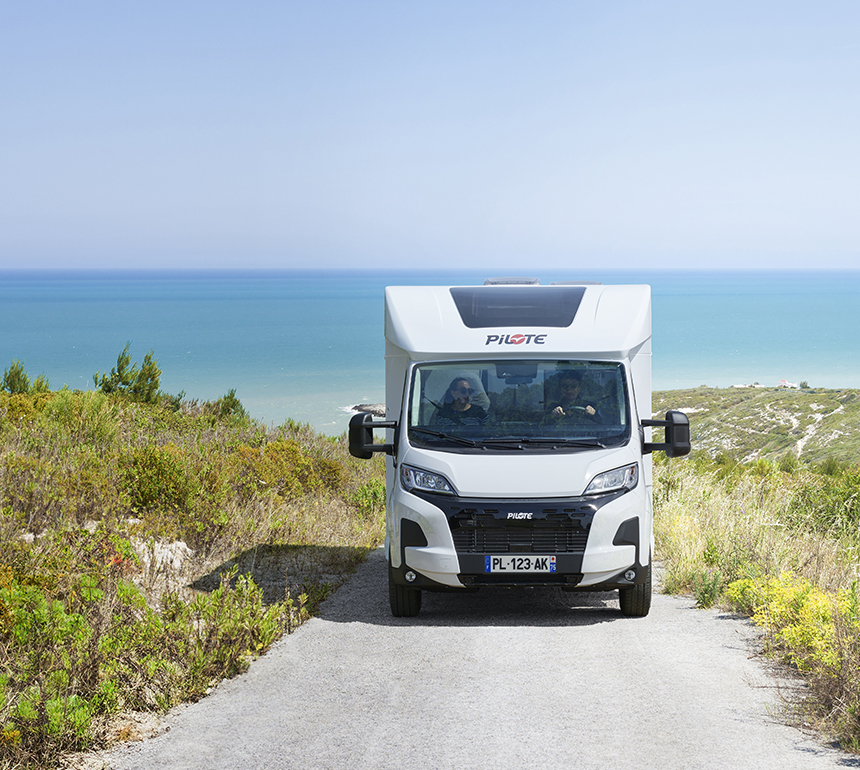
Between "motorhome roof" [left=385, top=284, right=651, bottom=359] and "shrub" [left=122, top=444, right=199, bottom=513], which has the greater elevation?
"motorhome roof" [left=385, top=284, right=651, bottom=359]

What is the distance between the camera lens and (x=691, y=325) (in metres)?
155

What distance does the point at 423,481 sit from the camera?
7.89 metres

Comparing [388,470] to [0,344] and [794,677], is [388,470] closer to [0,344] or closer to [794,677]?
[794,677]

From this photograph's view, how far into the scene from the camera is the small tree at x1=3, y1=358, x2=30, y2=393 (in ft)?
67.8

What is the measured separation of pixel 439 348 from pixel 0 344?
107m

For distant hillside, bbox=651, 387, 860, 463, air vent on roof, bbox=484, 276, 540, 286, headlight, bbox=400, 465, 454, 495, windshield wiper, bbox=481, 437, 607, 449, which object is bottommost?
distant hillside, bbox=651, 387, 860, 463

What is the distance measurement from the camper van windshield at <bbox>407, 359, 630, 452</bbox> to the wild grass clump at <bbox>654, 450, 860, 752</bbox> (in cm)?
183

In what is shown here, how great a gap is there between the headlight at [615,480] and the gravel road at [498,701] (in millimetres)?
1137

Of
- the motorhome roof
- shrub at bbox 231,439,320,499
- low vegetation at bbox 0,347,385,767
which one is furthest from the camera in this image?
shrub at bbox 231,439,320,499

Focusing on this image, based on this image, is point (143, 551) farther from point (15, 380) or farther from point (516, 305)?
point (15, 380)

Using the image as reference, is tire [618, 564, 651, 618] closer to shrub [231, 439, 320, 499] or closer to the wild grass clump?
the wild grass clump

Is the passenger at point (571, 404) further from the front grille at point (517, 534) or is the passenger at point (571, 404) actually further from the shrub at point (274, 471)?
the shrub at point (274, 471)

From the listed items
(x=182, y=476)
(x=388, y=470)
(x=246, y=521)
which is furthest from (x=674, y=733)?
(x=182, y=476)

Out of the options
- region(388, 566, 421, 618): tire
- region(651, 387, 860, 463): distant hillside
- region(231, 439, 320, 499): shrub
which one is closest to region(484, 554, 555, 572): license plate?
region(388, 566, 421, 618): tire
